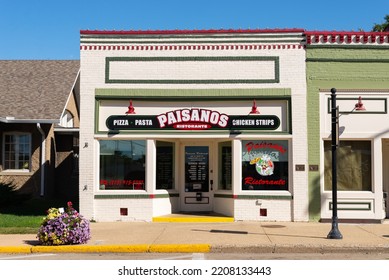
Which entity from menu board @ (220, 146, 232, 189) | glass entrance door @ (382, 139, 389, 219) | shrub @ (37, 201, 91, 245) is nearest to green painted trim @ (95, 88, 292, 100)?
menu board @ (220, 146, 232, 189)

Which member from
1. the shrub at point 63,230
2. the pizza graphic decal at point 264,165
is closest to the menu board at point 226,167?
the pizza graphic decal at point 264,165

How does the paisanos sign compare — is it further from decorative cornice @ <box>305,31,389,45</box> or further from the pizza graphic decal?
decorative cornice @ <box>305,31,389,45</box>

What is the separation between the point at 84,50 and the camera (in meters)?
15.3

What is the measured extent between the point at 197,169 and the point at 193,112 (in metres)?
2.08

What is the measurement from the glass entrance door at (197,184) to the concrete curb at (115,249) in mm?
5370

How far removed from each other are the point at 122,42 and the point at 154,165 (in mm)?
4016

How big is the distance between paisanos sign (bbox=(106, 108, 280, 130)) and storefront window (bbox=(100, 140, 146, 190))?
577mm

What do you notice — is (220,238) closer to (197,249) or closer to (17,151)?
(197,249)

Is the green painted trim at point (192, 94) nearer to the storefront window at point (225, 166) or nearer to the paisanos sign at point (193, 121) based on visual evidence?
the paisanos sign at point (193, 121)

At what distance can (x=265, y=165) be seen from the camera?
15.2m

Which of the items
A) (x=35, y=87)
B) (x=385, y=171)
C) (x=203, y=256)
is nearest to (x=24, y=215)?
(x=203, y=256)

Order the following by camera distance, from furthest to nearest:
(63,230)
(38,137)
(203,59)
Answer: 1. (38,137)
2. (203,59)
3. (63,230)

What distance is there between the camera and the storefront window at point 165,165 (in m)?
15.7

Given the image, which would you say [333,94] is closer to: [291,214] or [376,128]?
[376,128]
